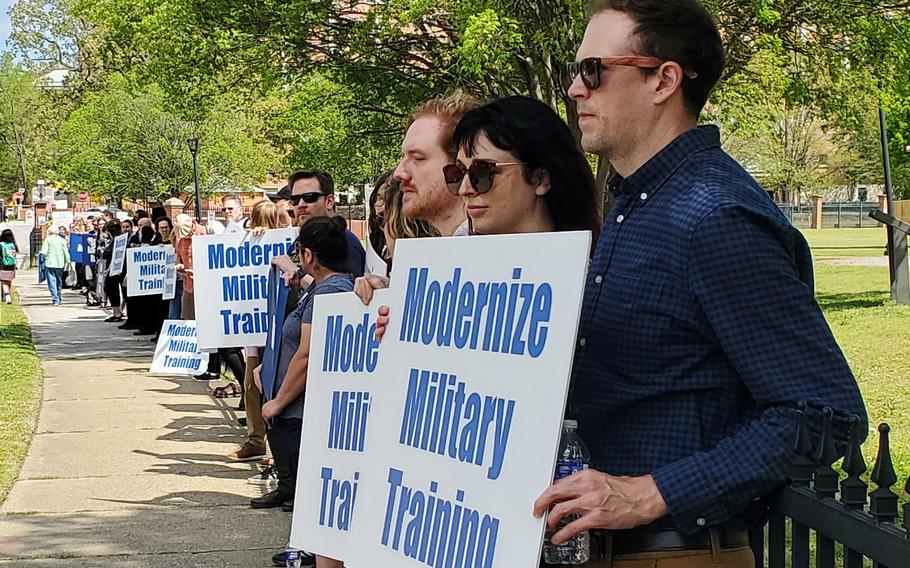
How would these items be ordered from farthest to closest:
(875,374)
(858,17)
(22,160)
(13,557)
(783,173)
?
1. (22,160)
2. (783,173)
3. (858,17)
4. (875,374)
5. (13,557)

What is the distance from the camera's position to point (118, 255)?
24219 mm

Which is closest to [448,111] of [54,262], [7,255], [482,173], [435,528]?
[482,173]

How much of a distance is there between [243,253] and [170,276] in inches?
347

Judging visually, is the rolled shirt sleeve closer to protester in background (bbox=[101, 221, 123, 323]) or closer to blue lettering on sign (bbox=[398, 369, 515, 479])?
blue lettering on sign (bbox=[398, 369, 515, 479])

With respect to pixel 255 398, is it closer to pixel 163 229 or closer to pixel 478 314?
pixel 478 314

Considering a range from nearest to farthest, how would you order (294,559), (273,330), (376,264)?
(376,264) < (294,559) < (273,330)

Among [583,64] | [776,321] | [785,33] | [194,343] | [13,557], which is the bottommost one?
[13,557]

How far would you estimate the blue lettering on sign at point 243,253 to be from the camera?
28.7 ft

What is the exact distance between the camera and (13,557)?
7379 mm

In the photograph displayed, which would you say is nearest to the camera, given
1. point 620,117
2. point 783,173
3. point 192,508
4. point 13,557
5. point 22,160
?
point 620,117

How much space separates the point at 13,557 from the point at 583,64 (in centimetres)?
586

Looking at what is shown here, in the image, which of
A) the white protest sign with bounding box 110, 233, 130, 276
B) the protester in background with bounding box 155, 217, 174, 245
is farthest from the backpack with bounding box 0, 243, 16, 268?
the protester in background with bounding box 155, 217, 174, 245

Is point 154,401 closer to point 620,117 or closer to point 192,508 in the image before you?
point 192,508

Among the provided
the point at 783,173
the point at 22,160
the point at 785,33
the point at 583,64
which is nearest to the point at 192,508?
the point at 583,64
